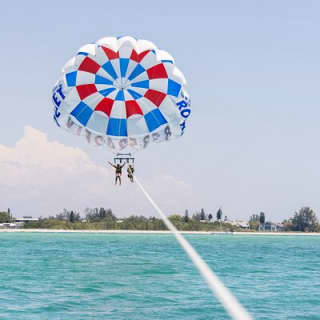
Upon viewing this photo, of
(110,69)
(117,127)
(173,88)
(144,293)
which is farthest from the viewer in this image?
(144,293)

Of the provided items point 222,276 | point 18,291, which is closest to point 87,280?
point 18,291

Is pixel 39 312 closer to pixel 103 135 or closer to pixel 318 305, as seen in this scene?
pixel 103 135

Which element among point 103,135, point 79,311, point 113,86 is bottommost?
point 79,311

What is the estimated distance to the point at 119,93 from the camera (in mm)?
27094

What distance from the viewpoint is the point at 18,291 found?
28859 mm

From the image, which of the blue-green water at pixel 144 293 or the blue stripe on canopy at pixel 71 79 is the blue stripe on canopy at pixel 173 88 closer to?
the blue stripe on canopy at pixel 71 79

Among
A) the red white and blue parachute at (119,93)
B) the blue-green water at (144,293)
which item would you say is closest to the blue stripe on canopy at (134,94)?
the red white and blue parachute at (119,93)

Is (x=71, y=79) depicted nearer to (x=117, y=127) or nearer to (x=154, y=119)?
(x=117, y=127)

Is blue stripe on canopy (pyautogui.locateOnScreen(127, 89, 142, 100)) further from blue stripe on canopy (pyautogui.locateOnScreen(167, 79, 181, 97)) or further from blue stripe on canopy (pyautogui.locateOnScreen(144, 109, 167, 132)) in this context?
blue stripe on canopy (pyautogui.locateOnScreen(167, 79, 181, 97))

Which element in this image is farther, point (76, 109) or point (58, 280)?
point (58, 280)

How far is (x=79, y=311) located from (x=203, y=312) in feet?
14.3

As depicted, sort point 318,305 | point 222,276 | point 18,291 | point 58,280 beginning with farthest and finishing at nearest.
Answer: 1. point 222,276
2. point 58,280
3. point 18,291
4. point 318,305

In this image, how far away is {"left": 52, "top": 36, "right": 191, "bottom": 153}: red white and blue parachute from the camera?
2689 centimetres

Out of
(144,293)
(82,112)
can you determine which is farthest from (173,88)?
(144,293)
